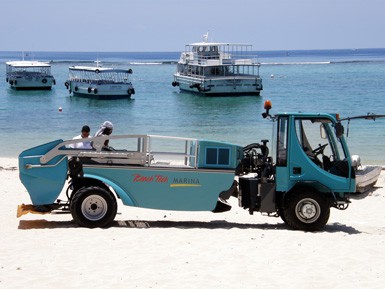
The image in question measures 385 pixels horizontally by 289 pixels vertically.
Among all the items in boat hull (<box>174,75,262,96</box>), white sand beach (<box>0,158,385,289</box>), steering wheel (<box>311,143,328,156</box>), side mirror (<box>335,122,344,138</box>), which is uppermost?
boat hull (<box>174,75,262,96</box>)

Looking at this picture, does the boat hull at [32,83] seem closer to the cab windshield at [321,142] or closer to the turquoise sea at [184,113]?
the turquoise sea at [184,113]

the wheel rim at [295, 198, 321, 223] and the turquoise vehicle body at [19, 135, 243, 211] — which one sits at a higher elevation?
the turquoise vehicle body at [19, 135, 243, 211]

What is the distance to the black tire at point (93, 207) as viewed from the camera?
11406mm

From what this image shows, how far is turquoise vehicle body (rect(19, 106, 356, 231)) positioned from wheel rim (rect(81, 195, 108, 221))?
0.01 metres

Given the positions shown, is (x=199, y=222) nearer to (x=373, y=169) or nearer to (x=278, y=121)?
(x=278, y=121)

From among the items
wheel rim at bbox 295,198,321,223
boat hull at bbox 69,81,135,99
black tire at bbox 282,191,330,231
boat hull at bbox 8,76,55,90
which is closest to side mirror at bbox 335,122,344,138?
black tire at bbox 282,191,330,231

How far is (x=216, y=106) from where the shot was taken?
60500 millimetres

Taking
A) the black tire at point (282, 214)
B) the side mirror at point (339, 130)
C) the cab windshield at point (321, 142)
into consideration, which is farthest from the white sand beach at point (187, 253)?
the side mirror at point (339, 130)

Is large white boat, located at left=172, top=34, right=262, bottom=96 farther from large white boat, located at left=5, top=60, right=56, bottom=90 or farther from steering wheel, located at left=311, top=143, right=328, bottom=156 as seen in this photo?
steering wheel, located at left=311, top=143, right=328, bottom=156

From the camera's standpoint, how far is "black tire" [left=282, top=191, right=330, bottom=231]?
11.6 m

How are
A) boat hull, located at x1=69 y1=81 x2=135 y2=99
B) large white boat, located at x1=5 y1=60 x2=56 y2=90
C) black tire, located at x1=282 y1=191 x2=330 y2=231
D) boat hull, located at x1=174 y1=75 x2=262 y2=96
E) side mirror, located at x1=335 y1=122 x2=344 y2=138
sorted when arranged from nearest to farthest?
1. side mirror, located at x1=335 y1=122 x2=344 y2=138
2. black tire, located at x1=282 y1=191 x2=330 y2=231
3. boat hull, located at x1=69 y1=81 x2=135 y2=99
4. boat hull, located at x1=174 y1=75 x2=262 y2=96
5. large white boat, located at x1=5 y1=60 x2=56 y2=90

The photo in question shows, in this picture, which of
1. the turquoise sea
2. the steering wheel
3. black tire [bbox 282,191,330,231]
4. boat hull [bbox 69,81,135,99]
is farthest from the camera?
boat hull [bbox 69,81,135,99]

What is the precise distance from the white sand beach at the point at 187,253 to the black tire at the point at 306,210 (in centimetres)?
25

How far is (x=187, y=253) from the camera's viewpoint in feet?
32.7
